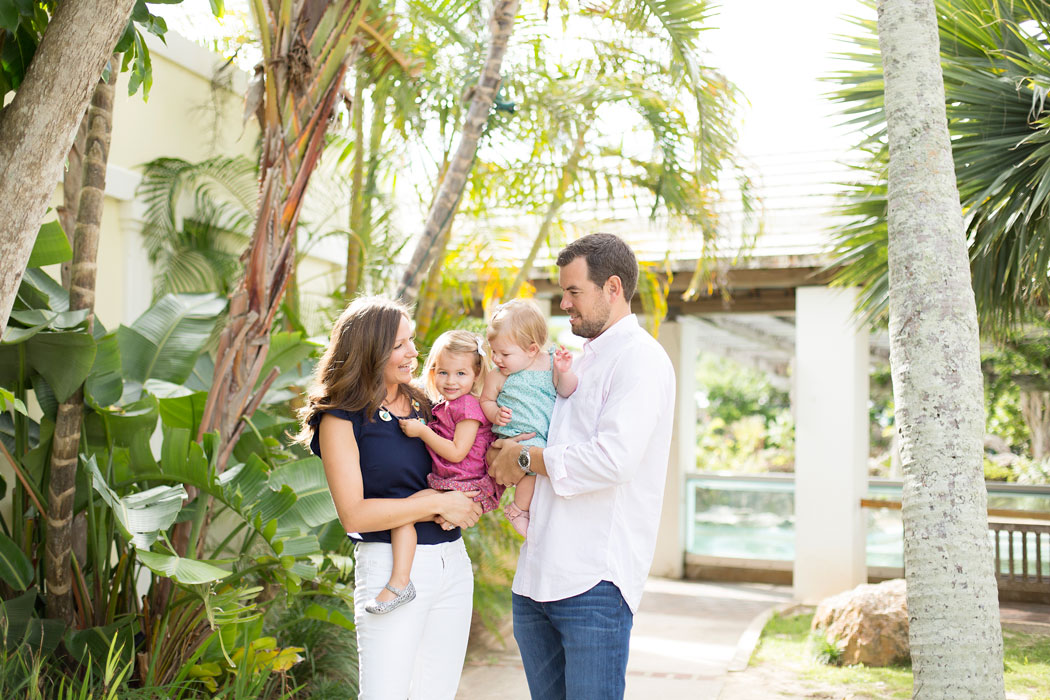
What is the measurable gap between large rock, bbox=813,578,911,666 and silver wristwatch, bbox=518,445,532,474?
185 inches

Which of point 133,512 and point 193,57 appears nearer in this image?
point 133,512

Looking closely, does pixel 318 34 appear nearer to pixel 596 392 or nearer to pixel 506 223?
pixel 596 392

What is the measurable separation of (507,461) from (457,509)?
0.21m

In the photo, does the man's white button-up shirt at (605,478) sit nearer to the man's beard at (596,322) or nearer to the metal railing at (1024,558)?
the man's beard at (596,322)

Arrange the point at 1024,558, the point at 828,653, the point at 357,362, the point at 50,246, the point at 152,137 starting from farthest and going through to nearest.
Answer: the point at 1024,558 → the point at 828,653 → the point at 152,137 → the point at 50,246 → the point at 357,362

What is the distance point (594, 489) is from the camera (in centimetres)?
253

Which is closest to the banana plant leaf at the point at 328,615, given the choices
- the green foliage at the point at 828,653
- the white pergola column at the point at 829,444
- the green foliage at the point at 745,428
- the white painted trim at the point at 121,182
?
the white painted trim at the point at 121,182

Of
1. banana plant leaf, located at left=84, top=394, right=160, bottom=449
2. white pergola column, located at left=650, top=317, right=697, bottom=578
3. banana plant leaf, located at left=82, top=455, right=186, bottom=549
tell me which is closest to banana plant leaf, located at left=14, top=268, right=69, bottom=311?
banana plant leaf, located at left=84, top=394, right=160, bottom=449

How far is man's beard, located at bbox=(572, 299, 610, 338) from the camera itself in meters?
2.74

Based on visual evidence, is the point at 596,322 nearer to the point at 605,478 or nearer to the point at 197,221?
the point at 605,478

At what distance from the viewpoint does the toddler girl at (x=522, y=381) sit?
9.12ft

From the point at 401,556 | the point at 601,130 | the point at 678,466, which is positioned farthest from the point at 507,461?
the point at 678,466

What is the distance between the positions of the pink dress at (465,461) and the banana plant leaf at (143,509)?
1.35 m

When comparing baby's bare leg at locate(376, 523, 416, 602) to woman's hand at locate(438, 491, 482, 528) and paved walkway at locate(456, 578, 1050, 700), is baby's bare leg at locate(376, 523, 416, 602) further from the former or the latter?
paved walkway at locate(456, 578, 1050, 700)
